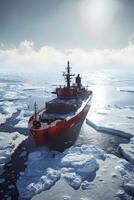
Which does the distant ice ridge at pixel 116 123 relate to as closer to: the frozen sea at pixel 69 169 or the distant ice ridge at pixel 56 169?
the frozen sea at pixel 69 169

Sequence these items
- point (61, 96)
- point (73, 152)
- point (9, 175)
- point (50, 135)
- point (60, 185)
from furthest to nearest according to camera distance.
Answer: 1. point (61, 96)
2. point (50, 135)
3. point (73, 152)
4. point (9, 175)
5. point (60, 185)

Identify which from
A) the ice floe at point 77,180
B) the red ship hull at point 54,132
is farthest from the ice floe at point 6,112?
the ice floe at point 77,180

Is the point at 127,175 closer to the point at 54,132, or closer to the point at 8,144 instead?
the point at 54,132

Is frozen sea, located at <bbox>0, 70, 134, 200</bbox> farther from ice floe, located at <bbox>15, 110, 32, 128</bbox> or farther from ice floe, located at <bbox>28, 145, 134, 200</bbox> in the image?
ice floe, located at <bbox>15, 110, 32, 128</bbox>

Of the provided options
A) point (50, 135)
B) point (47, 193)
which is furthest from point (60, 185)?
point (50, 135)

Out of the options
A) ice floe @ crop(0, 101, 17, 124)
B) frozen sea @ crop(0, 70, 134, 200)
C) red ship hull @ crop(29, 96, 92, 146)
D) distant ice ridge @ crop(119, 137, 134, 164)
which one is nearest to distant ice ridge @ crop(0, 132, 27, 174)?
frozen sea @ crop(0, 70, 134, 200)

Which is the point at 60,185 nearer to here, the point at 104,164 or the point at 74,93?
the point at 104,164
